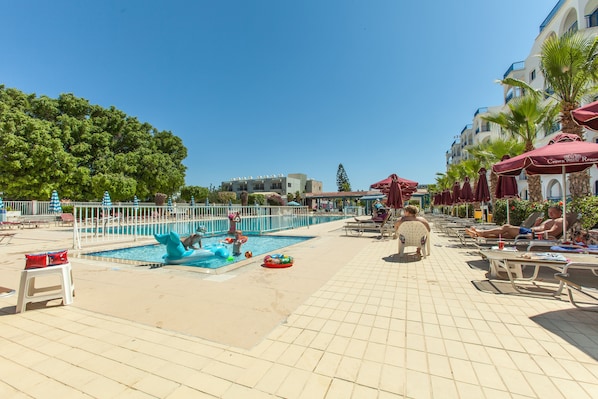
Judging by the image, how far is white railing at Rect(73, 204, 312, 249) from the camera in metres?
8.52

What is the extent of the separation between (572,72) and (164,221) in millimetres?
14515

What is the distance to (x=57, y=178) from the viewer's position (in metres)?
20.5

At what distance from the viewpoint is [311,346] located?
2.38 m

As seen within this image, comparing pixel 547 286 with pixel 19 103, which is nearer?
pixel 547 286

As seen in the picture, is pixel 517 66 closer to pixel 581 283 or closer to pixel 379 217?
pixel 379 217

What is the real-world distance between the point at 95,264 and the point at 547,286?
28.3 feet

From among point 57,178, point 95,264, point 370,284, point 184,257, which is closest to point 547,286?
point 370,284

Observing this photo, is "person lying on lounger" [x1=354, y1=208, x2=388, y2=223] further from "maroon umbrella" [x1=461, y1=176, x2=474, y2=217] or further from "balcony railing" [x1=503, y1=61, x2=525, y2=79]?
"balcony railing" [x1=503, y1=61, x2=525, y2=79]

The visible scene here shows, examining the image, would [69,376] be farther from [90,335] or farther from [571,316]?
[571,316]

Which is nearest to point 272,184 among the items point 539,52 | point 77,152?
point 77,152

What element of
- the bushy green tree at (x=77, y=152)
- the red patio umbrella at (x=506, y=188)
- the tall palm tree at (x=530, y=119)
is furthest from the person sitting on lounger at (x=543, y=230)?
the bushy green tree at (x=77, y=152)

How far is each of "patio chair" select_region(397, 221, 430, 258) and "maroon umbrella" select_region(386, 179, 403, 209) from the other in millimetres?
3928

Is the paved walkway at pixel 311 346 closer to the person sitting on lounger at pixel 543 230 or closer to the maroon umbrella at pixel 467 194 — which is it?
the person sitting on lounger at pixel 543 230

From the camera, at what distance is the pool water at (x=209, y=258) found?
7.16 meters
